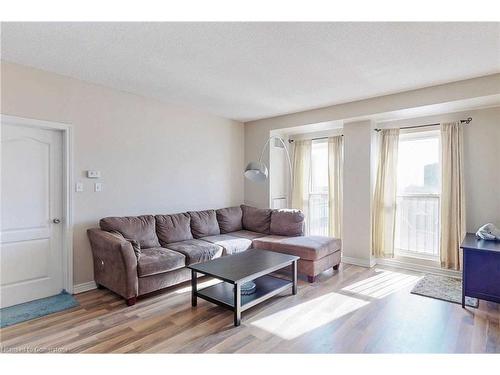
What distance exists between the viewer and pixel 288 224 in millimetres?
4508

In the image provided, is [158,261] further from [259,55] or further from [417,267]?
[417,267]

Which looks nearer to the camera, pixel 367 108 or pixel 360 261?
pixel 367 108

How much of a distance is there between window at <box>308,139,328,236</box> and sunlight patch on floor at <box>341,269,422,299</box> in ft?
4.54

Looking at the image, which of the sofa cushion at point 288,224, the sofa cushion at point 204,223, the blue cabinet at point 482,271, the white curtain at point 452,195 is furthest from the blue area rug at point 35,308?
the white curtain at point 452,195

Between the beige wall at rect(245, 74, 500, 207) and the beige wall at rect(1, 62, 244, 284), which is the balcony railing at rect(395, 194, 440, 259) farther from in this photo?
the beige wall at rect(1, 62, 244, 284)

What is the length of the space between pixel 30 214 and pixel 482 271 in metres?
4.72

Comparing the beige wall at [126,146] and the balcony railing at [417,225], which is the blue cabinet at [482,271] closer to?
the balcony railing at [417,225]

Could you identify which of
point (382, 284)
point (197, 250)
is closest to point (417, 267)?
point (382, 284)

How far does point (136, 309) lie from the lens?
291 cm

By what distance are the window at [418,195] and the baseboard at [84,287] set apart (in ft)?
14.1

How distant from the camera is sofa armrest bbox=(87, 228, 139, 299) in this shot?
295 centimetres

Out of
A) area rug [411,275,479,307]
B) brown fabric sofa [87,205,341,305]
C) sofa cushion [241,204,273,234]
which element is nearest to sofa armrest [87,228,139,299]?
brown fabric sofa [87,205,341,305]

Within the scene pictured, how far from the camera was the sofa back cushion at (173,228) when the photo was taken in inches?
153
